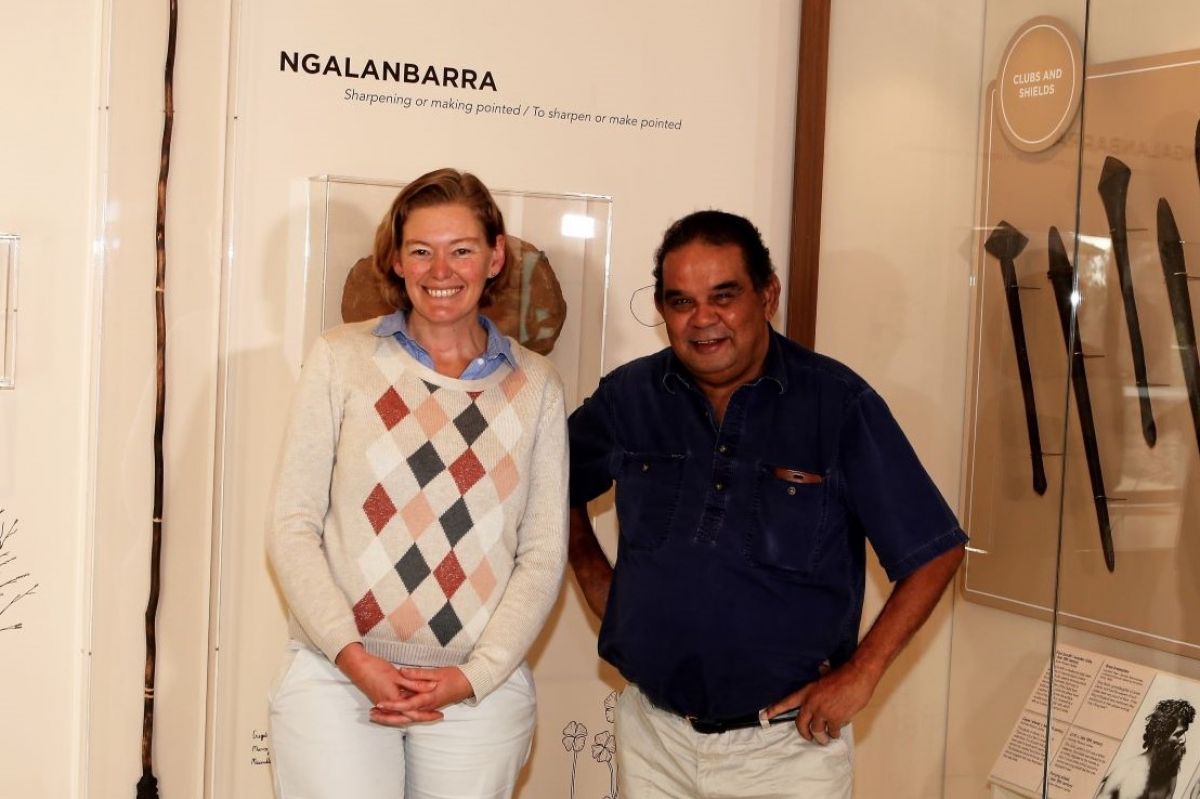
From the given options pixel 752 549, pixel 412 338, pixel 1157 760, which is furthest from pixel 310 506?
pixel 1157 760

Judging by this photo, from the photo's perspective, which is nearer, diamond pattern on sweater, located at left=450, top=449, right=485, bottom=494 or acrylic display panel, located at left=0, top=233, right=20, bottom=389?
diamond pattern on sweater, located at left=450, top=449, right=485, bottom=494

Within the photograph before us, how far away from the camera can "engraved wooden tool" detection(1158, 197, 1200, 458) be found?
6.52 ft

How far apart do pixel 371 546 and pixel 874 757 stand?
1.62 meters

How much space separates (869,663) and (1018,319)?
0.87 m

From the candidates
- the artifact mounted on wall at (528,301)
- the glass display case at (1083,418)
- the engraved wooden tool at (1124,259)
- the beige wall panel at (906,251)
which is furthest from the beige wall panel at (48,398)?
the engraved wooden tool at (1124,259)

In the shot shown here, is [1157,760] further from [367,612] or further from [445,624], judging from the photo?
[367,612]

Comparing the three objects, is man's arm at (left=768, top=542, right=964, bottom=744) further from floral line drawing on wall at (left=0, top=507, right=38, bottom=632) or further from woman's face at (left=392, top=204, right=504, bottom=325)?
floral line drawing on wall at (left=0, top=507, right=38, bottom=632)

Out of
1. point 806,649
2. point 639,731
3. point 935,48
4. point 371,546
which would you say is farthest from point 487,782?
point 935,48

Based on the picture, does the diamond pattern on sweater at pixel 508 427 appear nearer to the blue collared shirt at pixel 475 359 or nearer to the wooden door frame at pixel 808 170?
the blue collared shirt at pixel 475 359

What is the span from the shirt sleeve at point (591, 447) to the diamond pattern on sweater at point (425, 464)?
0.35m

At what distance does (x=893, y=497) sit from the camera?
2035 mm

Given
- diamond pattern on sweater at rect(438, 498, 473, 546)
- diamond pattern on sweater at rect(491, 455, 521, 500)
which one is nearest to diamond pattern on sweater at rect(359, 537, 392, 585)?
diamond pattern on sweater at rect(438, 498, 473, 546)

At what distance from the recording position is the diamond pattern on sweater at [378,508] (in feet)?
6.72

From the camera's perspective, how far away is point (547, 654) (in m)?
3.11
